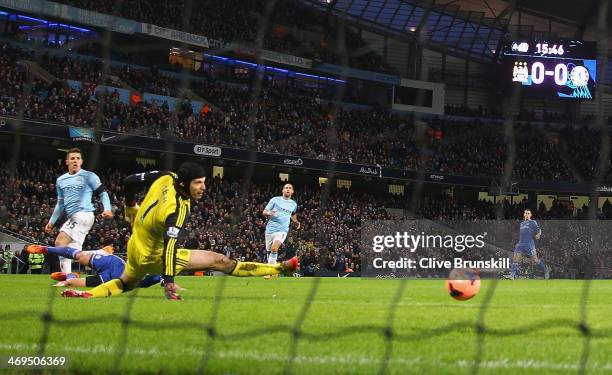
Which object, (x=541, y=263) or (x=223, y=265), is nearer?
(x=223, y=265)

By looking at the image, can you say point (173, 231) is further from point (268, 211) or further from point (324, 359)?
point (268, 211)

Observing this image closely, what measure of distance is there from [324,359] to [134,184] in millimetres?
4111

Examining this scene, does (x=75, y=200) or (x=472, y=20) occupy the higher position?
(x=472, y=20)

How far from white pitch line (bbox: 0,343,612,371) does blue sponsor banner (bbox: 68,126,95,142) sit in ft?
62.1

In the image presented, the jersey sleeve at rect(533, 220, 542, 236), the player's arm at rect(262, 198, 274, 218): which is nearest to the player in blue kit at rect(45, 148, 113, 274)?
the player's arm at rect(262, 198, 274, 218)

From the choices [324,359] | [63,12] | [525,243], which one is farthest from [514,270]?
[324,359]

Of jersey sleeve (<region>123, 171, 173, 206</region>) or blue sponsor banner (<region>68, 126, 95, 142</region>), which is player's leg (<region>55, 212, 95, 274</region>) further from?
blue sponsor banner (<region>68, 126, 95, 142</region>)

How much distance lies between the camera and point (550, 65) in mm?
42688

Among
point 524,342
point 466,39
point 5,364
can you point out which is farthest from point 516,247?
point 466,39

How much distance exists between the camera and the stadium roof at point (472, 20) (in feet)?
138

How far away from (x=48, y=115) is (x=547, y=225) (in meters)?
16.2

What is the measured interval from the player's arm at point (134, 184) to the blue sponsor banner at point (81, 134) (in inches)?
602

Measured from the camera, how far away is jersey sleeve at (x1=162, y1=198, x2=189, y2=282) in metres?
8.23

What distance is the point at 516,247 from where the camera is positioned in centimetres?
2453
